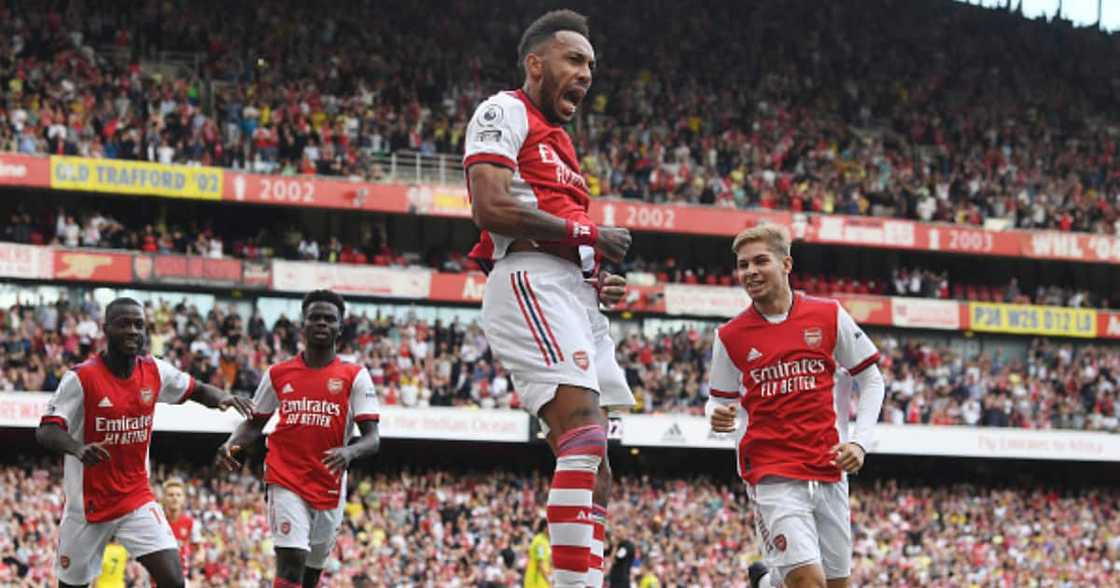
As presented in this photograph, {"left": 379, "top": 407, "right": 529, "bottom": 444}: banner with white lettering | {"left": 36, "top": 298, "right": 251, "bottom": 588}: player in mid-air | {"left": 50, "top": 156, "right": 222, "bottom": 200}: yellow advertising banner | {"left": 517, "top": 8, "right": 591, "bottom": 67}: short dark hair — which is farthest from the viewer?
{"left": 50, "top": 156, "right": 222, "bottom": 200}: yellow advertising banner

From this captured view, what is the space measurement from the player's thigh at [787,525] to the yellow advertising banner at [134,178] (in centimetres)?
2798

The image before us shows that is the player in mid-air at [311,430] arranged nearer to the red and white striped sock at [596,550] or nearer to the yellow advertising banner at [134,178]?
the red and white striped sock at [596,550]

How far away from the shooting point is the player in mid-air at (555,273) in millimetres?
6898

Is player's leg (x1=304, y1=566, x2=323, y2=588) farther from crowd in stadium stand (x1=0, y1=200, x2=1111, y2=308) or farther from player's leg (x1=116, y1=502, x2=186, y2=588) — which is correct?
crowd in stadium stand (x1=0, y1=200, x2=1111, y2=308)

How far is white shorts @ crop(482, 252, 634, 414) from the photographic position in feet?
23.4

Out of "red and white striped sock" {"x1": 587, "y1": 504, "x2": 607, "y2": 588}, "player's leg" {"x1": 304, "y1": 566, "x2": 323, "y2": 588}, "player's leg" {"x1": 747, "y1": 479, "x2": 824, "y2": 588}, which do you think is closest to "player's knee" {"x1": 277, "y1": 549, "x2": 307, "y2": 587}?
"player's leg" {"x1": 304, "y1": 566, "x2": 323, "y2": 588}

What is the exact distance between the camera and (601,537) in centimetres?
722

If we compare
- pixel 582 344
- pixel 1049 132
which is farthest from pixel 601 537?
pixel 1049 132

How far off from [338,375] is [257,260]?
25.2 m

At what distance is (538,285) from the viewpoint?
23.9ft

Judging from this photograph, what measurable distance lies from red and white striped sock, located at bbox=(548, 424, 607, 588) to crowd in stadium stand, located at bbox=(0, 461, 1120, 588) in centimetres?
1547

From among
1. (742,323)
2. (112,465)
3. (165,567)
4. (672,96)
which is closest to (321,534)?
(165,567)

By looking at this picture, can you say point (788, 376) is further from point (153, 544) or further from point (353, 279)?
point (353, 279)

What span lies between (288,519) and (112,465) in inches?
46.7
